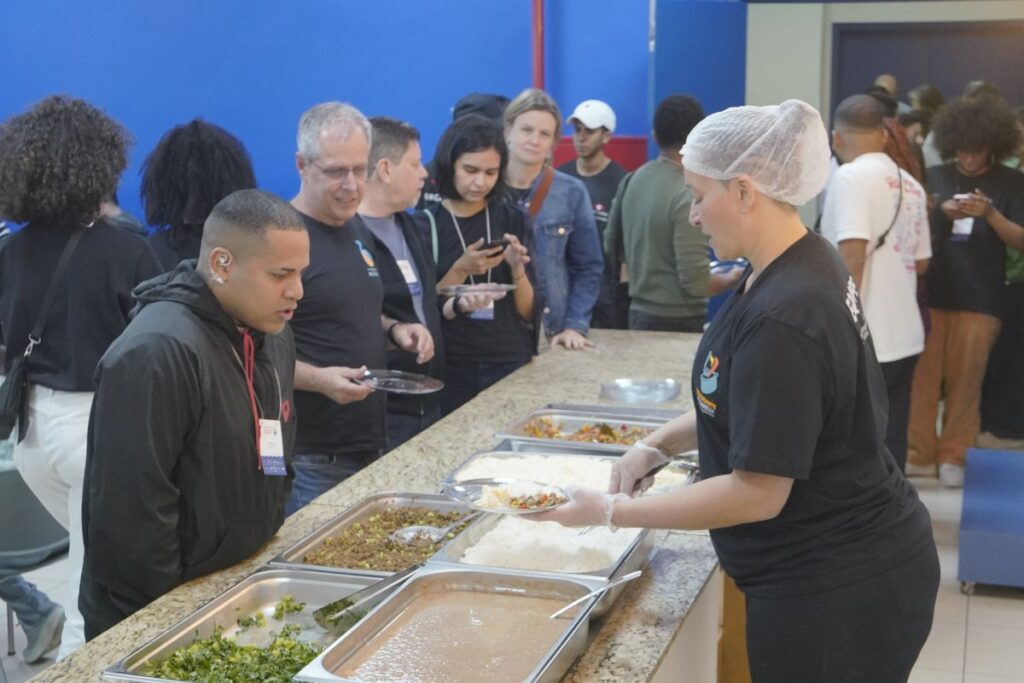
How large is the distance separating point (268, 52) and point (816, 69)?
10.8 ft

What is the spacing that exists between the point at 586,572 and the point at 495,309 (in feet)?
5.04

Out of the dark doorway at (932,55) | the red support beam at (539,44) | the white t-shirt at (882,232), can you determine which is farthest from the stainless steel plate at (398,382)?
the dark doorway at (932,55)

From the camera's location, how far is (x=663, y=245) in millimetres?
4023

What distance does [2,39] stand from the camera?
5.23 metres

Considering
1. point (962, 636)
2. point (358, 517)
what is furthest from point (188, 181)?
point (962, 636)

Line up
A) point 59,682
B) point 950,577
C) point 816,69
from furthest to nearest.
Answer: point 816,69 → point 950,577 → point 59,682

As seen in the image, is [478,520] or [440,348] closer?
[478,520]

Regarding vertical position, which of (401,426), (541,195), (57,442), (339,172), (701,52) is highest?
(701,52)

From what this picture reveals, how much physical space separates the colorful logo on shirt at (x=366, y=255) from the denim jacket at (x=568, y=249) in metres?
0.88

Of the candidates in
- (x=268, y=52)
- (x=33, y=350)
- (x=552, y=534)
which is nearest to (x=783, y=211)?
(x=552, y=534)

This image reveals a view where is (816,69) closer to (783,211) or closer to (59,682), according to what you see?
(783,211)

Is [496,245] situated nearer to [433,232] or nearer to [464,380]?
[433,232]

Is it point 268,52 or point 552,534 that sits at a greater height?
point 268,52

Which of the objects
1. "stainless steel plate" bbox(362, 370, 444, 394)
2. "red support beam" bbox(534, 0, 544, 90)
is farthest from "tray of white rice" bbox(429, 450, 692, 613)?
"red support beam" bbox(534, 0, 544, 90)
